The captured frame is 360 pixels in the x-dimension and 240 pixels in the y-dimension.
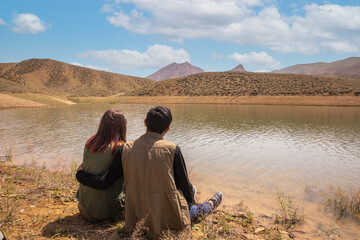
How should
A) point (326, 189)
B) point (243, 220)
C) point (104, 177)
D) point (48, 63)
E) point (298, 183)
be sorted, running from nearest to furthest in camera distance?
1. point (104, 177)
2. point (243, 220)
3. point (326, 189)
4. point (298, 183)
5. point (48, 63)

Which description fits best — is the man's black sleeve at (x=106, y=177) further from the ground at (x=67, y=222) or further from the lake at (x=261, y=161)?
the lake at (x=261, y=161)

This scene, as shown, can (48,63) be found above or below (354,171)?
above

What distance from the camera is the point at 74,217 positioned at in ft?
11.4

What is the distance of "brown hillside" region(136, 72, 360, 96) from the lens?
43.6 m

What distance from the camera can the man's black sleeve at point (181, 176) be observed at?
2.59 m

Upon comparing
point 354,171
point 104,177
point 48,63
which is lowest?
point 354,171

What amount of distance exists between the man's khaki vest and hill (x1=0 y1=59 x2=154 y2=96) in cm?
10052

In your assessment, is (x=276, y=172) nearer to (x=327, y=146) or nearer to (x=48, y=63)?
(x=327, y=146)

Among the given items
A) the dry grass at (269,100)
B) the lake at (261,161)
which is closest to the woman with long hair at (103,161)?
the lake at (261,161)

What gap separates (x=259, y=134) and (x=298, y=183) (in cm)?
733

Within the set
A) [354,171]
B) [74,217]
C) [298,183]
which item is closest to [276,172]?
[298,183]

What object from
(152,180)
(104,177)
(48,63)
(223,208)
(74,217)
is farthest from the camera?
(48,63)

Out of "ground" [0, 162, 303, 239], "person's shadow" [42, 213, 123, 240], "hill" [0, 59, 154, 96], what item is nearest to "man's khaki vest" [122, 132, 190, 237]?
"ground" [0, 162, 303, 239]

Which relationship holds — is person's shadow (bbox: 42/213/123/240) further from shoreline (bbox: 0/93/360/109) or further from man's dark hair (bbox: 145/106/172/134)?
shoreline (bbox: 0/93/360/109)
